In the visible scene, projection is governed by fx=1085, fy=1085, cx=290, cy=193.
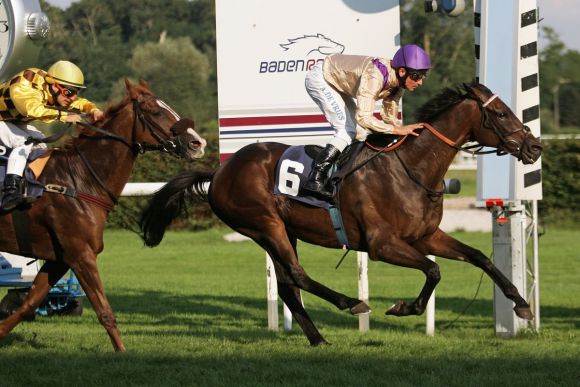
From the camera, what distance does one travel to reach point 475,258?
7.37 metres

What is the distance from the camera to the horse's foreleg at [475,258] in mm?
7266

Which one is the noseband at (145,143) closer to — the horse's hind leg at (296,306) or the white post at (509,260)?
the horse's hind leg at (296,306)

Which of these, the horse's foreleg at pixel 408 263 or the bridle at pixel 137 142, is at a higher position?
the bridle at pixel 137 142

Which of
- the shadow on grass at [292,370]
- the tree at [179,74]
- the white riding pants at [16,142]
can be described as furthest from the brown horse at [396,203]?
the tree at [179,74]

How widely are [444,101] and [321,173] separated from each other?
1.02 meters

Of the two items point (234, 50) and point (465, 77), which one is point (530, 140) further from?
point (465, 77)

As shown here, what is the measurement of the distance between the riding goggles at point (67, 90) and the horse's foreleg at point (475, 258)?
8.68ft

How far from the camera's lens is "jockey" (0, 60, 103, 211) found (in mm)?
7129

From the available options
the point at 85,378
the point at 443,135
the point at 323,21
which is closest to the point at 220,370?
the point at 85,378

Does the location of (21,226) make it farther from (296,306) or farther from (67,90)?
(296,306)

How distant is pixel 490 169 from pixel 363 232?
1.83m

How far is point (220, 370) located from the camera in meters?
6.31

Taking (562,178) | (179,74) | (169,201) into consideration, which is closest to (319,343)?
(169,201)

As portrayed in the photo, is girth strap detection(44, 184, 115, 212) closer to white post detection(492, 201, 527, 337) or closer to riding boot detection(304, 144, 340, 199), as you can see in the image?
riding boot detection(304, 144, 340, 199)
